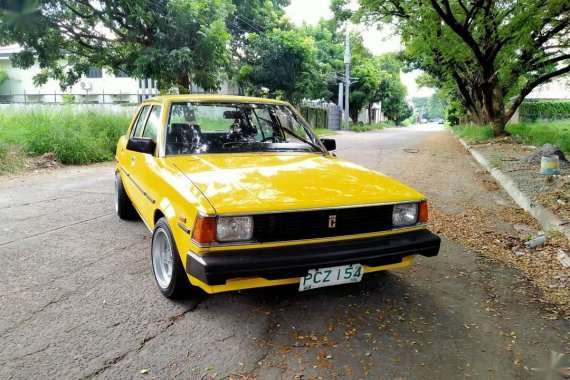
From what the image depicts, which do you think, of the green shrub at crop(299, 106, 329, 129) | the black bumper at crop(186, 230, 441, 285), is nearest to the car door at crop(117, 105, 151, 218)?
the black bumper at crop(186, 230, 441, 285)

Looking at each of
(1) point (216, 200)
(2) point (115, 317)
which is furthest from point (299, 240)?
(2) point (115, 317)

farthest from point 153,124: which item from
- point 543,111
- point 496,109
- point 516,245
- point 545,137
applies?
point 543,111

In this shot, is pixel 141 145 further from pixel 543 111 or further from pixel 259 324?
pixel 543 111

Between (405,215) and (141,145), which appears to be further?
(141,145)

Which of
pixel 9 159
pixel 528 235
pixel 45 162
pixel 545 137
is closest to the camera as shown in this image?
pixel 528 235

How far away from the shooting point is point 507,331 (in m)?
2.81

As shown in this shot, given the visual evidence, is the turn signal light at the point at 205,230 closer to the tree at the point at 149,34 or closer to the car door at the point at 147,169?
the car door at the point at 147,169

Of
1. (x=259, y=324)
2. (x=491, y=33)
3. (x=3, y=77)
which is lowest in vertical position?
(x=259, y=324)

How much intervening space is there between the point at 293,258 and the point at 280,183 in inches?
22.8

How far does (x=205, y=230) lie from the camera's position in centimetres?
251

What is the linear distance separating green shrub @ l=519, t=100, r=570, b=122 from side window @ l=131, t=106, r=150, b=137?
35.0 metres

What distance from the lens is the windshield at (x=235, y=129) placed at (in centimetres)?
376

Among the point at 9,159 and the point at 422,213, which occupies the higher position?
the point at 9,159

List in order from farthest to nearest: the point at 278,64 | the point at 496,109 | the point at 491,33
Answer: the point at 278,64 → the point at 496,109 → the point at 491,33
